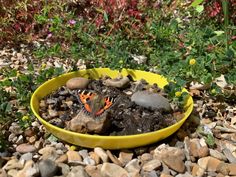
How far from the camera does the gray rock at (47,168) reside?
254 cm

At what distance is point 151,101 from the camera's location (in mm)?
3000

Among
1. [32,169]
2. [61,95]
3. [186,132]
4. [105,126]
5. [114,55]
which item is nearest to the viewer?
[32,169]

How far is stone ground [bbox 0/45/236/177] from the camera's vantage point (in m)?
2.61

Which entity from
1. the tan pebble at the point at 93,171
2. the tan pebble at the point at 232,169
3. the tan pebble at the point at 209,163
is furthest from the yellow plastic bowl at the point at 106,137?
the tan pebble at the point at 232,169

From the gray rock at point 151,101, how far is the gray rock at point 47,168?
722mm

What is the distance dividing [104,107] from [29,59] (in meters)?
1.28

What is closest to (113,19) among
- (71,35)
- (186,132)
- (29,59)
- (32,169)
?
(71,35)

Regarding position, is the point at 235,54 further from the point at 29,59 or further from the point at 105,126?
the point at 29,59

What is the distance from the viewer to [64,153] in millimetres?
2748

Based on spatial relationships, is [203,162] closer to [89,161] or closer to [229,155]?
[229,155]

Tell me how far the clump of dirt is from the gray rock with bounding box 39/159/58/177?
25 centimetres

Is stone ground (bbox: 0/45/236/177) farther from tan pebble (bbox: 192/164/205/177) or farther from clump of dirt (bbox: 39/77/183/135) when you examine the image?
clump of dirt (bbox: 39/77/183/135)

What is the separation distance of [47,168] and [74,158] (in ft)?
0.63

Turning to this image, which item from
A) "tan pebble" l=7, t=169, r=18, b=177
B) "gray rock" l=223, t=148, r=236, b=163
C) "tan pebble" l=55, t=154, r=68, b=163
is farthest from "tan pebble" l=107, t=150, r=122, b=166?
"gray rock" l=223, t=148, r=236, b=163
